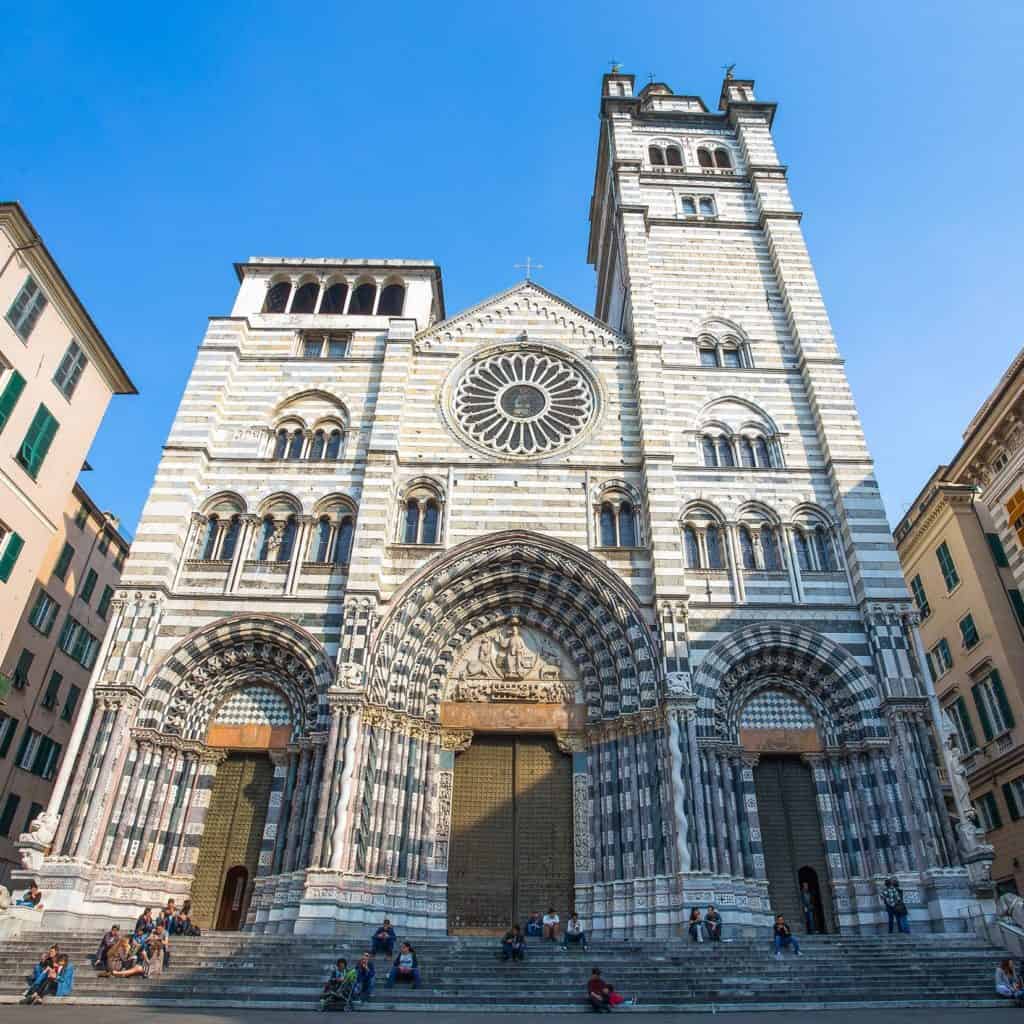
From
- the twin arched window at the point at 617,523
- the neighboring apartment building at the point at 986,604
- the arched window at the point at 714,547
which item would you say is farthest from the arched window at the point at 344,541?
the neighboring apartment building at the point at 986,604

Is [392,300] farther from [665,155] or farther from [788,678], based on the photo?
[788,678]

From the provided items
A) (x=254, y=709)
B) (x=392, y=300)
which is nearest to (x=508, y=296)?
(x=392, y=300)

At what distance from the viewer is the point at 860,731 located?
17.8 metres

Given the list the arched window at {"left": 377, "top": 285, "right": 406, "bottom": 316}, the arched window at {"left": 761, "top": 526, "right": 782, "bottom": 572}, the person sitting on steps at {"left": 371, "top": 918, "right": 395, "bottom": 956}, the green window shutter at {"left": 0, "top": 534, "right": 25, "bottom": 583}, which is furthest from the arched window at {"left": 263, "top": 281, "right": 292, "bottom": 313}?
the person sitting on steps at {"left": 371, "top": 918, "right": 395, "bottom": 956}

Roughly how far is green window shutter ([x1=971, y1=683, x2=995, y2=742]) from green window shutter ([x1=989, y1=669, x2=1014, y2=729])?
756 mm

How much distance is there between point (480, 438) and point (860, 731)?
12.0 meters

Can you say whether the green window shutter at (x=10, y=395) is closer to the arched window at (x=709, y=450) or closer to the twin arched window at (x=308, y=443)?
the twin arched window at (x=308, y=443)

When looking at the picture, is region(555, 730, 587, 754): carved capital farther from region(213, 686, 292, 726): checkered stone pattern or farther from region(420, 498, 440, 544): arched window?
region(213, 686, 292, 726): checkered stone pattern

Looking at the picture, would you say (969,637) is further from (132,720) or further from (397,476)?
(132,720)

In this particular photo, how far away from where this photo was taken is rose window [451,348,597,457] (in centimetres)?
2253

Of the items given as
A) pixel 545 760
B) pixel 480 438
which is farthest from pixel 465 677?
pixel 480 438

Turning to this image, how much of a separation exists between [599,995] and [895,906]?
739 cm

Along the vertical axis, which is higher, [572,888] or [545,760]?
[545,760]

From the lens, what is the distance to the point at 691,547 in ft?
67.0
